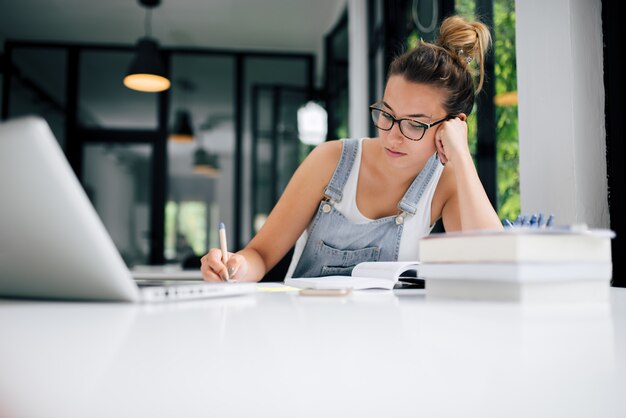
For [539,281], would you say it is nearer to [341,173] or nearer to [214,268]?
[214,268]

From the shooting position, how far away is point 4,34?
6402mm

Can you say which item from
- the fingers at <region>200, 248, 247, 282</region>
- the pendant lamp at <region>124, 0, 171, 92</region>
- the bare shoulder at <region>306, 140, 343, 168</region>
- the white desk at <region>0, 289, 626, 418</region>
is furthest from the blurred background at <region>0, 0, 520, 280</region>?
the white desk at <region>0, 289, 626, 418</region>

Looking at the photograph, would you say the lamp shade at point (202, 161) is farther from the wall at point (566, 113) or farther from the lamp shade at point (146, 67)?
the wall at point (566, 113)

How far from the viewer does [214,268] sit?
48.1 inches

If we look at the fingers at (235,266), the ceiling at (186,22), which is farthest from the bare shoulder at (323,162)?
the ceiling at (186,22)

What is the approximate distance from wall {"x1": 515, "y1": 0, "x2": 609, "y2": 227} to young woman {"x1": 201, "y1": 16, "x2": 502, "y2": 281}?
197 mm

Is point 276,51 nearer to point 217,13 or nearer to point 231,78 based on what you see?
point 231,78

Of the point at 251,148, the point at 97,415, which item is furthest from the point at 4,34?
the point at 97,415

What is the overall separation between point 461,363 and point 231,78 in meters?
6.78

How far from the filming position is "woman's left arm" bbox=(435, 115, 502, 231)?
1388mm

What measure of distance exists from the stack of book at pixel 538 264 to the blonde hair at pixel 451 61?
3.27 feet

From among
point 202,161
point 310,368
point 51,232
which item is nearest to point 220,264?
point 51,232

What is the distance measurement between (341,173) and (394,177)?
0.56 feet

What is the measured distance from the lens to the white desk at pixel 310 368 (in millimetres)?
259
